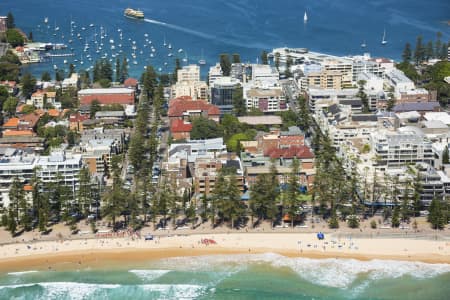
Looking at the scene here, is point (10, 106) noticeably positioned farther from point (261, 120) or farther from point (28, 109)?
point (261, 120)

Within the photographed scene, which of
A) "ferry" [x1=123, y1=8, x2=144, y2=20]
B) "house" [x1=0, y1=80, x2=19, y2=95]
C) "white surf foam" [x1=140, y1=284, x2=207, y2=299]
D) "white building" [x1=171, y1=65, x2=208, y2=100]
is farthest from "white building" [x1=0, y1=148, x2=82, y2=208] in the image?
"ferry" [x1=123, y1=8, x2=144, y2=20]

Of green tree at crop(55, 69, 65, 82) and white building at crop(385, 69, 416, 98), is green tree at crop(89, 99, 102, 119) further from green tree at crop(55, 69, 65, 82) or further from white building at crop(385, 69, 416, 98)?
white building at crop(385, 69, 416, 98)

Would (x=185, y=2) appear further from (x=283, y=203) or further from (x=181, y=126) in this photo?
(x=283, y=203)

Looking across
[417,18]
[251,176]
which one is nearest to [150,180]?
[251,176]

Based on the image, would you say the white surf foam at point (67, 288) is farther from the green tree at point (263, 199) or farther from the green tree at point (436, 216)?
the green tree at point (436, 216)

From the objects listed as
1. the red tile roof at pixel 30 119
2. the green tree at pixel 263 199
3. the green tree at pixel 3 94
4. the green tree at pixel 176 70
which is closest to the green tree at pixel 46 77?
the green tree at pixel 3 94

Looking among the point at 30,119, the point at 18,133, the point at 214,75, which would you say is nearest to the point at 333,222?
the point at 18,133
